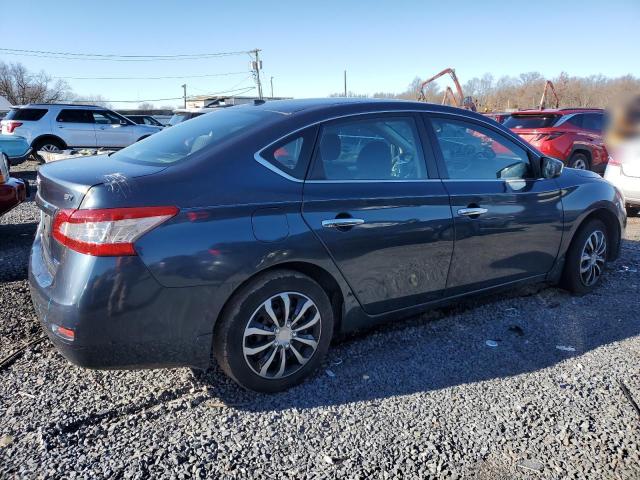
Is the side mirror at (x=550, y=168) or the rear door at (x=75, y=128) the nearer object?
the side mirror at (x=550, y=168)

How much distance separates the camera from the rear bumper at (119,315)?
2424 millimetres

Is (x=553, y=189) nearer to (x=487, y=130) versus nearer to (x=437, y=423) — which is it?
(x=487, y=130)

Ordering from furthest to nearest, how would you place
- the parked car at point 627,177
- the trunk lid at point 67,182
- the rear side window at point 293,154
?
the parked car at point 627,177, the rear side window at point 293,154, the trunk lid at point 67,182

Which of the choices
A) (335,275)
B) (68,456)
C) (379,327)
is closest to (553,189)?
(379,327)

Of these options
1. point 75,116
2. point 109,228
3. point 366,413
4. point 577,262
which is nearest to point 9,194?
point 109,228

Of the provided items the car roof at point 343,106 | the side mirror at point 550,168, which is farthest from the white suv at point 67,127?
the side mirror at point 550,168

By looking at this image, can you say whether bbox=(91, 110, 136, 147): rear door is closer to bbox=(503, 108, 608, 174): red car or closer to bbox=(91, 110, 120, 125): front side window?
bbox=(91, 110, 120, 125): front side window

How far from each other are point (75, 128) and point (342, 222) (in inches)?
573

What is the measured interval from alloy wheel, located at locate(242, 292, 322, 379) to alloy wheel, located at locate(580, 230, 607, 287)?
277 cm

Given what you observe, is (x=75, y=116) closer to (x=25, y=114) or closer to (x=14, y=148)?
(x=25, y=114)

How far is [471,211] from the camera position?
11.8 ft

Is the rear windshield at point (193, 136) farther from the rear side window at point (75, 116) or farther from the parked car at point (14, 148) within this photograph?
the rear side window at point (75, 116)

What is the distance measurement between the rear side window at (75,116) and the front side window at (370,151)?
14.3 m

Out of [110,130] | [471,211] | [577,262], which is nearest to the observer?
[471,211]
